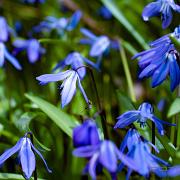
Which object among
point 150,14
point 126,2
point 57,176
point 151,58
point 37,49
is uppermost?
point 126,2

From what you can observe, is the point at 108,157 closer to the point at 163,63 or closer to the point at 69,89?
the point at 69,89

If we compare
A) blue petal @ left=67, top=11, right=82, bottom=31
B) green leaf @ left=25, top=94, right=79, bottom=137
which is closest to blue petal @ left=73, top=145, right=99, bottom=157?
green leaf @ left=25, top=94, right=79, bottom=137

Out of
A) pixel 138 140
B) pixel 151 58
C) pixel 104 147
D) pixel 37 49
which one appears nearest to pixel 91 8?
pixel 37 49

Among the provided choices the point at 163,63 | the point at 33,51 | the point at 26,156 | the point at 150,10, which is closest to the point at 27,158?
the point at 26,156

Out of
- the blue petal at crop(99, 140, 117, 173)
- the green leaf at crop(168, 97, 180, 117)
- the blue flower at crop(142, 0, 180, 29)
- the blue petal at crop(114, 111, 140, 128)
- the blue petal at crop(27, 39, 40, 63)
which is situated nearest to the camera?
the blue petal at crop(99, 140, 117, 173)

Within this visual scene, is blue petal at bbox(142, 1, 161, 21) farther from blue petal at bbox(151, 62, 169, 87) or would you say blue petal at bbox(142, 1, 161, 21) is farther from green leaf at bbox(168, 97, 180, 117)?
green leaf at bbox(168, 97, 180, 117)

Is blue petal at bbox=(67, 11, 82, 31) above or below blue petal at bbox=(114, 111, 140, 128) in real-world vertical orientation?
above

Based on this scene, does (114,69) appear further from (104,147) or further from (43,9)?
(104,147)

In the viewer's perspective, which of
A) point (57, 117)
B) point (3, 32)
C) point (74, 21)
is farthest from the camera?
point (74, 21)
